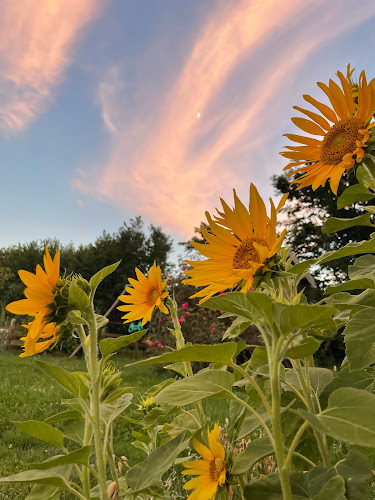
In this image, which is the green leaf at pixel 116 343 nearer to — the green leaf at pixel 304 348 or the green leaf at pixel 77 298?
the green leaf at pixel 77 298

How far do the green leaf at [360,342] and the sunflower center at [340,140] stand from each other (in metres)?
0.35

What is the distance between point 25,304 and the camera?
80cm

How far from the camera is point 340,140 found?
2.91 ft

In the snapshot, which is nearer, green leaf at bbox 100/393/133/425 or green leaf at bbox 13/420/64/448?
green leaf at bbox 13/420/64/448

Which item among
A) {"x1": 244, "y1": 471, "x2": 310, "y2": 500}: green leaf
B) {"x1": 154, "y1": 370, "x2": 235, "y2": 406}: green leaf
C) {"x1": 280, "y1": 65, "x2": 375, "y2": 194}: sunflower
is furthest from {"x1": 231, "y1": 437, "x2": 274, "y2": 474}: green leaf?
{"x1": 280, "y1": 65, "x2": 375, "y2": 194}: sunflower

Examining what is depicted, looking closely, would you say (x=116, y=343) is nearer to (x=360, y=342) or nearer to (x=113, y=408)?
(x=113, y=408)

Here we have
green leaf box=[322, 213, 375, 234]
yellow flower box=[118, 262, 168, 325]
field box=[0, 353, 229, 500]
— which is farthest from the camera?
field box=[0, 353, 229, 500]

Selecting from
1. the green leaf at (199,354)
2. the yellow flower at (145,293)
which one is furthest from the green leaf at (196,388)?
the yellow flower at (145,293)

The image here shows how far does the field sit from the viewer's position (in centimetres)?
281

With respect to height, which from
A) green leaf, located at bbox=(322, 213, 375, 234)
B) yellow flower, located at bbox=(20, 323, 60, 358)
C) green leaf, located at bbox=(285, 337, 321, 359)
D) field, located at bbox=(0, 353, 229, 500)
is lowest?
field, located at bbox=(0, 353, 229, 500)

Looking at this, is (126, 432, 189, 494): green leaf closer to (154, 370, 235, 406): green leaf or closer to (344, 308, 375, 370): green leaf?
(154, 370, 235, 406): green leaf

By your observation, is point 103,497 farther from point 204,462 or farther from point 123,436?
point 123,436

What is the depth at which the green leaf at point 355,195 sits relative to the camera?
96cm

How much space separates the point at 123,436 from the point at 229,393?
10.6 feet
